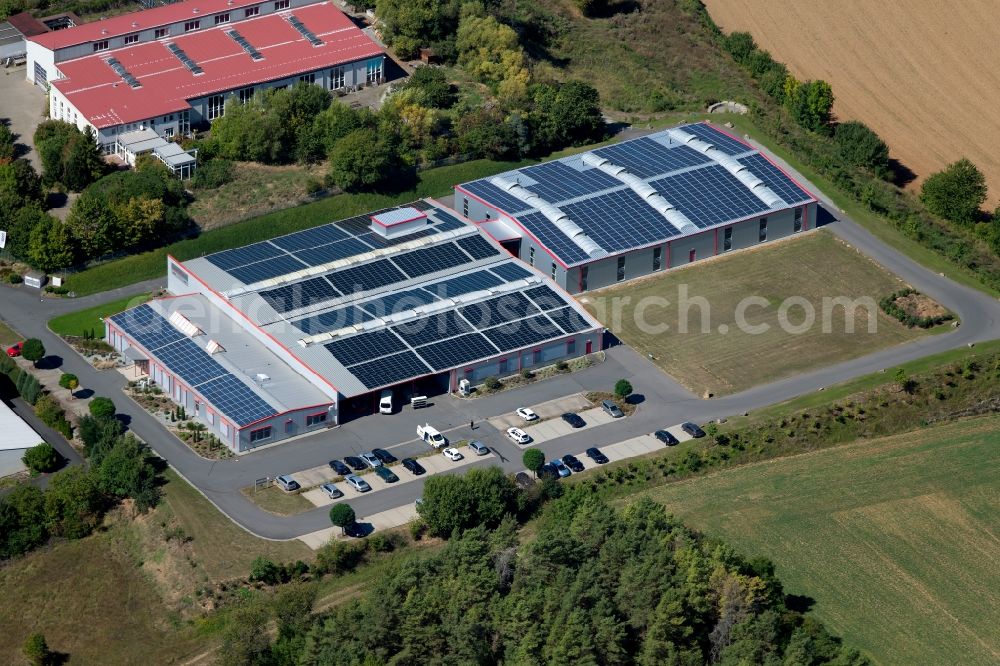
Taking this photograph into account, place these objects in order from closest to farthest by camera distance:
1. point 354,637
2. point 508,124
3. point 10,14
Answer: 1. point 354,637
2. point 508,124
3. point 10,14

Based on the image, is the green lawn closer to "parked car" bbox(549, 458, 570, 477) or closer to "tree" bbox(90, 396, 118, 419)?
"tree" bbox(90, 396, 118, 419)

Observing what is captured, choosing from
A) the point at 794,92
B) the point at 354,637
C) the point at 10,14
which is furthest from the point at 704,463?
the point at 10,14

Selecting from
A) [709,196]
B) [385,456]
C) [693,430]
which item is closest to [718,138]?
[709,196]

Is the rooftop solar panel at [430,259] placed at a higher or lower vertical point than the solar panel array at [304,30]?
lower

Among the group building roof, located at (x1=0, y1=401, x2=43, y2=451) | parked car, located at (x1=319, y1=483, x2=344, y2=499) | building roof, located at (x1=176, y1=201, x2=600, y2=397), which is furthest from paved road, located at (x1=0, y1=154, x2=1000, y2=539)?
building roof, located at (x1=0, y1=401, x2=43, y2=451)

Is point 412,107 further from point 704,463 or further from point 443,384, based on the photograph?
point 704,463

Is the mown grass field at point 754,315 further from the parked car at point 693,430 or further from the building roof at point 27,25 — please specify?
the building roof at point 27,25

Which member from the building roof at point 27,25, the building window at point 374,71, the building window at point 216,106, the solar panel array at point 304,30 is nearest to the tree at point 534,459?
the building window at point 216,106
